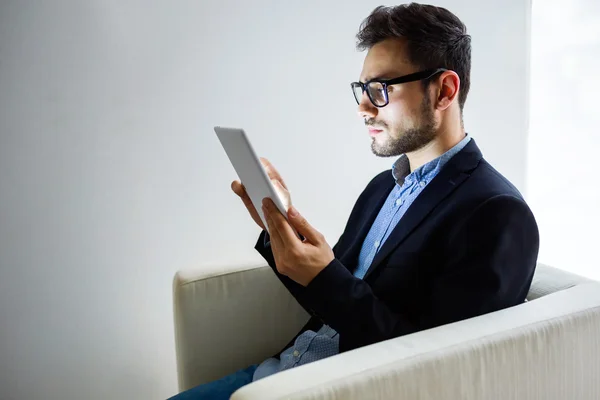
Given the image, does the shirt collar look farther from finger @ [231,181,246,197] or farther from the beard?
finger @ [231,181,246,197]

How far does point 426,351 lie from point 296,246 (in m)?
0.30

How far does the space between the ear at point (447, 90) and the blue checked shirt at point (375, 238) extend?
10 centimetres

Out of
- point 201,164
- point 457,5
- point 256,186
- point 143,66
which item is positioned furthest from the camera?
point 457,5

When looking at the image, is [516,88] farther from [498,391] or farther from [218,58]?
[498,391]

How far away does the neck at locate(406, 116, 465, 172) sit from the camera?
1387 mm

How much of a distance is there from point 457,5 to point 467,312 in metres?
1.54

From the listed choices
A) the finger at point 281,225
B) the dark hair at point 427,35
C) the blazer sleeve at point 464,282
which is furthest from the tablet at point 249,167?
the dark hair at point 427,35

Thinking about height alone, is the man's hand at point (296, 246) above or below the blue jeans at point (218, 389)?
above

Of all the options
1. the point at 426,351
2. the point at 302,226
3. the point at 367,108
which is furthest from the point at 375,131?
the point at 426,351

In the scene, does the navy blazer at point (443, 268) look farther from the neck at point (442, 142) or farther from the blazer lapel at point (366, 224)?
the blazer lapel at point (366, 224)

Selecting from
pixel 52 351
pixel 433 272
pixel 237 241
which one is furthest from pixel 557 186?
pixel 52 351

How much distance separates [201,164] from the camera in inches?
80.4

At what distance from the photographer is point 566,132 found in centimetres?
248

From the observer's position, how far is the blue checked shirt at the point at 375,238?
4.53 ft
